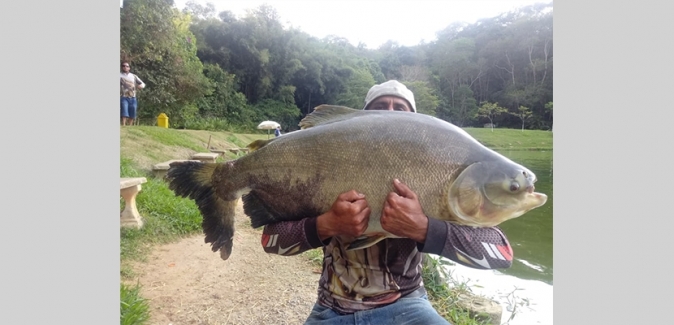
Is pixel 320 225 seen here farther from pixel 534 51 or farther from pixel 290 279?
pixel 534 51

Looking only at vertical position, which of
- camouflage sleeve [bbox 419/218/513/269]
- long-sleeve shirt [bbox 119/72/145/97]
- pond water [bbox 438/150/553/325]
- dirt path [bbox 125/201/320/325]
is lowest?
pond water [bbox 438/150/553/325]

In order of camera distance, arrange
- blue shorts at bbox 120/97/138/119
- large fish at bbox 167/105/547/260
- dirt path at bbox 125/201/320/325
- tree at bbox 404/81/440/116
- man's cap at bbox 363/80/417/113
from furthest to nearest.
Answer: tree at bbox 404/81/440/116 → blue shorts at bbox 120/97/138/119 → dirt path at bbox 125/201/320/325 → man's cap at bbox 363/80/417/113 → large fish at bbox 167/105/547/260

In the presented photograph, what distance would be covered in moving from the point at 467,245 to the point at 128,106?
10.9 metres

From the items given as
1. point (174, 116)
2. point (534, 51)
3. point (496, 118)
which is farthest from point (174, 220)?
point (534, 51)

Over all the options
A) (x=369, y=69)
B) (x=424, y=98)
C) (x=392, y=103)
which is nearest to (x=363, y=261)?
(x=392, y=103)

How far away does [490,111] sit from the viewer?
24.7 m

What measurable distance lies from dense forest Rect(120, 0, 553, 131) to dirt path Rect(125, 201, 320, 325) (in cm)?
1750

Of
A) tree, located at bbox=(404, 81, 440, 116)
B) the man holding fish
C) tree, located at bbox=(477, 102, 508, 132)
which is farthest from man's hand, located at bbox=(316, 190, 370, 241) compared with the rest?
tree, located at bbox=(477, 102, 508, 132)

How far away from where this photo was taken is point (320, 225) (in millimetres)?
1616

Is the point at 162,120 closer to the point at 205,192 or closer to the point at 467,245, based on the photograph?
the point at 205,192

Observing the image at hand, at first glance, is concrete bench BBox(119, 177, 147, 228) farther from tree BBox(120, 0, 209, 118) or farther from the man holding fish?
tree BBox(120, 0, 209, 118)

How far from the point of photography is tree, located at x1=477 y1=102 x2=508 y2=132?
2439 cm

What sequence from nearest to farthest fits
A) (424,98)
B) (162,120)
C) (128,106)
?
(128,106) < (162,120) < (424,98)

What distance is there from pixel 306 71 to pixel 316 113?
29.2m
